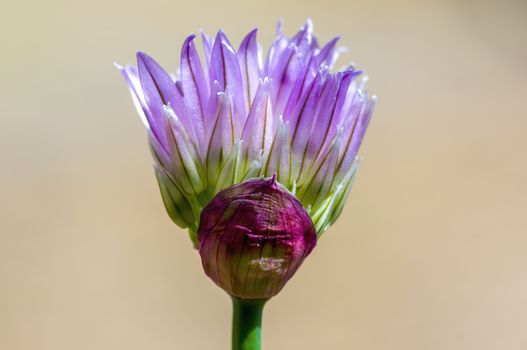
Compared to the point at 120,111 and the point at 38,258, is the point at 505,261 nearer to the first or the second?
the point at 38,258

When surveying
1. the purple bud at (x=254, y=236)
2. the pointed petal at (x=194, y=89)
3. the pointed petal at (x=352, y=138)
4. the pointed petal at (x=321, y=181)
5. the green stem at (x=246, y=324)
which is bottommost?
the green stem at (x=246, y=324)

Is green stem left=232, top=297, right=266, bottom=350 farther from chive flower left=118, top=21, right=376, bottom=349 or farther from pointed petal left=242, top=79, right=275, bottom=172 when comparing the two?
pointed petal left=242, top=79, right=275, bottom=172

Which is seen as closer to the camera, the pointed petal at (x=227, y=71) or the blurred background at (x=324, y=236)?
the pointed petal at (x=227, y=71)

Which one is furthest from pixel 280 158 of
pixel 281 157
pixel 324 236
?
pixel 324 236

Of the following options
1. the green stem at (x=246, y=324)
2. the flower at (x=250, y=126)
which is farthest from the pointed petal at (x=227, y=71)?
the green stem at (x=246, y=324)

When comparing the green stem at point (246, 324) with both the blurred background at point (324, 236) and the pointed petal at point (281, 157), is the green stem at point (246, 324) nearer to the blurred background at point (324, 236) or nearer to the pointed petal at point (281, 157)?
the pointed petal at point (281, 157)

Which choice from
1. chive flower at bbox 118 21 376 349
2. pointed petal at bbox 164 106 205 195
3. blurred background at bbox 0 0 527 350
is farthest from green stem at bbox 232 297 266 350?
blurred background at bbox 0 0 527 350

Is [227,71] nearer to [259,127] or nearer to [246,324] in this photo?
[259,127]
